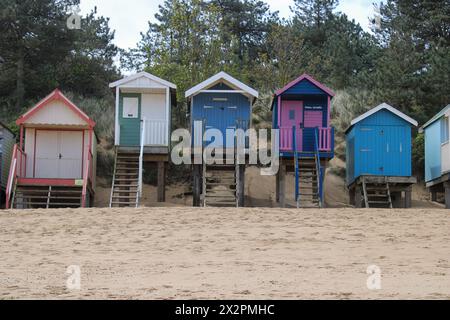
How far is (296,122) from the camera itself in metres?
32.7

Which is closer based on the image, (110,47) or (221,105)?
(221,105)

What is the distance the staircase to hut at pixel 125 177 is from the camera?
1209 inches

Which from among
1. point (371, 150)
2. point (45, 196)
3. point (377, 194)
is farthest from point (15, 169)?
point (377, 194)

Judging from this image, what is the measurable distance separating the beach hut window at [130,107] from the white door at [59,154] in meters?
1.96

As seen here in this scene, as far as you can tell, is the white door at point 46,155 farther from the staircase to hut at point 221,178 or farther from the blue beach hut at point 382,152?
the blue beach hut at point 382,152

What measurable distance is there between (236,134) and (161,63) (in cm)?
1330

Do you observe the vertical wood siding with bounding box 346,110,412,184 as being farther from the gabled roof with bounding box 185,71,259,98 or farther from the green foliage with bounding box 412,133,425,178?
the green foliage with bounding box 412,133,425,178

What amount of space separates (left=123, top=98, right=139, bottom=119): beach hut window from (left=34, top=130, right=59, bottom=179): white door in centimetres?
279

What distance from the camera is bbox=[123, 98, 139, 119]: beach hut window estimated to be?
3266 centimetres

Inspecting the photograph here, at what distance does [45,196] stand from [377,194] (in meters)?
12.3

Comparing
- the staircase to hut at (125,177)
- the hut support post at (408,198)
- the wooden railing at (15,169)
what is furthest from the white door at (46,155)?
the hut support post at (408,198)
